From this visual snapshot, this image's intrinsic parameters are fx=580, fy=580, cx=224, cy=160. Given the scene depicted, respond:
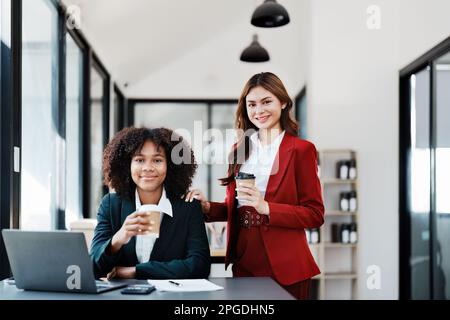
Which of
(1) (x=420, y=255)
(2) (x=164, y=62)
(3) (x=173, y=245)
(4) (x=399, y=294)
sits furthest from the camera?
(2) (x=164, y=62)

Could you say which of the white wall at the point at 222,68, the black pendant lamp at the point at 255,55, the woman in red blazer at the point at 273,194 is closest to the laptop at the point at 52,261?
the woman in red blazer at the point at 273,194

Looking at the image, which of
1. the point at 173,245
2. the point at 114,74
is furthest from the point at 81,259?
the point at 114,74

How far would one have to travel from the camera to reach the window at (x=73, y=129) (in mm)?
4328

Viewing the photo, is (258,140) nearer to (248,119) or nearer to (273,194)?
(248,119)

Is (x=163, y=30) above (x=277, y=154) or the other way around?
above

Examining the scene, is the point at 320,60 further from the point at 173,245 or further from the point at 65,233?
the point at 65,233

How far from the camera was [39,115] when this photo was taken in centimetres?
345

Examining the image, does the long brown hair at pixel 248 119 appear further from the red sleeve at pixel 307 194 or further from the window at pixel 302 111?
the window at pixel 302 111

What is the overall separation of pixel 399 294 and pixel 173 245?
3.73 m

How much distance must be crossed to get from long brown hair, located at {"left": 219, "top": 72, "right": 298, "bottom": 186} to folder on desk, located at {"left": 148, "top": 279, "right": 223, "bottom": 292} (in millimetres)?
474

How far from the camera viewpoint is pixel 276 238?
6.59 ft

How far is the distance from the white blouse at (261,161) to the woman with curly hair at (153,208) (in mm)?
257

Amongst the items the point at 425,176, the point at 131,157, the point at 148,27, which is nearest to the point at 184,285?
the point at 131,157

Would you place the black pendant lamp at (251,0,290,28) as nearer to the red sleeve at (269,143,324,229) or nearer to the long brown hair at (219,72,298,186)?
the long brown hair at (219,72,298,186)
